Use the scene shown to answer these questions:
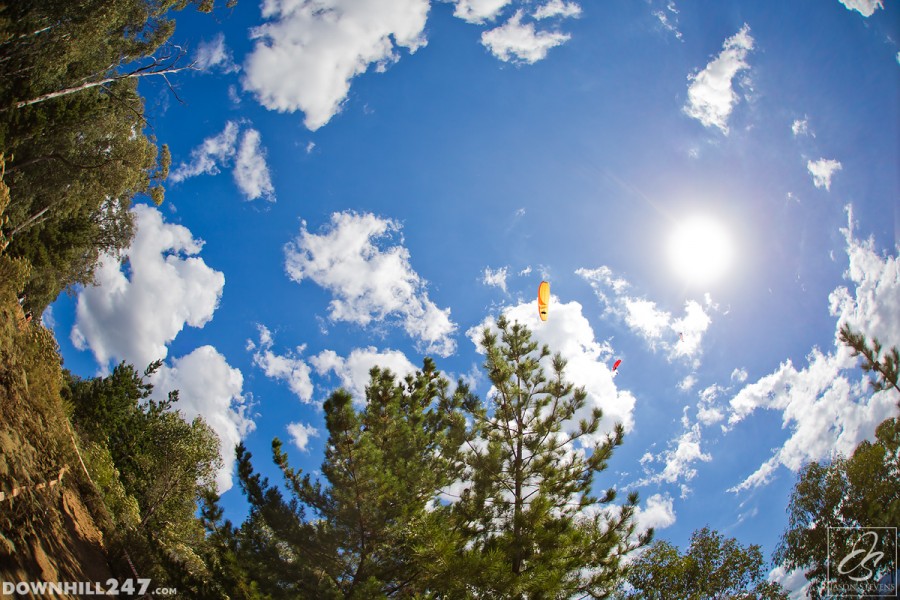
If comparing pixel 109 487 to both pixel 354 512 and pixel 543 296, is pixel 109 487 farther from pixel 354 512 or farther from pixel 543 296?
pixel 543 296

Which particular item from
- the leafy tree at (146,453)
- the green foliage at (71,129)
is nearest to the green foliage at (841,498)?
the leafy tree at (146,453)

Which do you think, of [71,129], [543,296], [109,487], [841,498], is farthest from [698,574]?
[71,129]

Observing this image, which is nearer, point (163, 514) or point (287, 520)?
point (287, 520)

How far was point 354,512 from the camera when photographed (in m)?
8.82

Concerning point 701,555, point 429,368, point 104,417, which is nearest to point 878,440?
point 701,555

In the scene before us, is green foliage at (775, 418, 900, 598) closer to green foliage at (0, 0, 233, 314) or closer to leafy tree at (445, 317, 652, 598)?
leafy tree at (445, 317, 652, 598)

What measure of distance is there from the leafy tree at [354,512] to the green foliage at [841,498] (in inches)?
418

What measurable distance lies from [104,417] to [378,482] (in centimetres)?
1704

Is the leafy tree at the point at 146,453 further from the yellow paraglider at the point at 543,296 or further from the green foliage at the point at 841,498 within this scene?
the green foliage at the point at 841,498

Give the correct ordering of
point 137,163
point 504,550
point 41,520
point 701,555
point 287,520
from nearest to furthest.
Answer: point 41,520 → point 504,550 → point 287,520 → point 701,555 → point 137,163

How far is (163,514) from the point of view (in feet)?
65.6

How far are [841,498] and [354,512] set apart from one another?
→ 1356cm

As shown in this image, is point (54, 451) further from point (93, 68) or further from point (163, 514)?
point (93, 68)

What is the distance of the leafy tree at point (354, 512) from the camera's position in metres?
8.49
